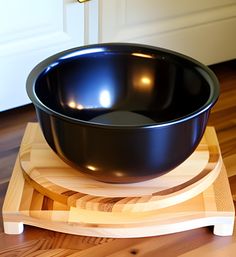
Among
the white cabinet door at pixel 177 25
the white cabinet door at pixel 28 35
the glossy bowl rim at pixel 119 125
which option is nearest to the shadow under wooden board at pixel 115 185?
the glossy bowl rim at pixel 119 125

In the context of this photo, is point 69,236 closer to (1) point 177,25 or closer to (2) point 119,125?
(2) point 119,125

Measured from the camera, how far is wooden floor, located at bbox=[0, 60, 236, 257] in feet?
3.05

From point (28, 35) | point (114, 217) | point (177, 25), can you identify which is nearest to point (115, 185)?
point (114, 217)

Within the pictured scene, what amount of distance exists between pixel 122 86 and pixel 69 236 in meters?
0.29

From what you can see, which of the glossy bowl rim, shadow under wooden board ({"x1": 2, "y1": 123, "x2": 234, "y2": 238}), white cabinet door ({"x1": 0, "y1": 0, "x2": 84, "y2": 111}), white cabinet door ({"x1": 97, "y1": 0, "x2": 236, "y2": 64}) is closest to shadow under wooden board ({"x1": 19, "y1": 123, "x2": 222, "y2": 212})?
shadow under wooden board ({"x1": 2, "y1": 123, "x2": 234, "y2": 238})

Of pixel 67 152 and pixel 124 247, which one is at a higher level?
pixel 67 152

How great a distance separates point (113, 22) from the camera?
4.25 ft

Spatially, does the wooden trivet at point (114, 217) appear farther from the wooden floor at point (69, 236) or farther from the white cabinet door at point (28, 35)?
the white cabinet door at point (28, 35)

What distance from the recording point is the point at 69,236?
3.12 ft

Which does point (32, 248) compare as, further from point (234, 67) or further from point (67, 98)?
point (234, 67)

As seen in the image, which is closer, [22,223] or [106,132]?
[106,132]

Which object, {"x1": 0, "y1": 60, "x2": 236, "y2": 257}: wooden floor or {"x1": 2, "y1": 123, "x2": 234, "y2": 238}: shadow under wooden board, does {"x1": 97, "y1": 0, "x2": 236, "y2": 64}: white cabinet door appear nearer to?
{"x1": 0, "y1": 60, "x2": 236, "y2": 257}: wooden floor

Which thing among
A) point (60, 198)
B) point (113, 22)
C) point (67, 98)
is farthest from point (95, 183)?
point (113, 22)

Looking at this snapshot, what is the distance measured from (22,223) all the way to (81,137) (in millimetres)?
187
